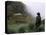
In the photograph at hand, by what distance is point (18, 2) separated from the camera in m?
1.34

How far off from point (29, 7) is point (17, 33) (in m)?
0.44

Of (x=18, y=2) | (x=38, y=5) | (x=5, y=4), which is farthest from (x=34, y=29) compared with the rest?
(x=5, y=4)

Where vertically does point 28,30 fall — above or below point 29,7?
below

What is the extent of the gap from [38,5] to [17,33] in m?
0.54
